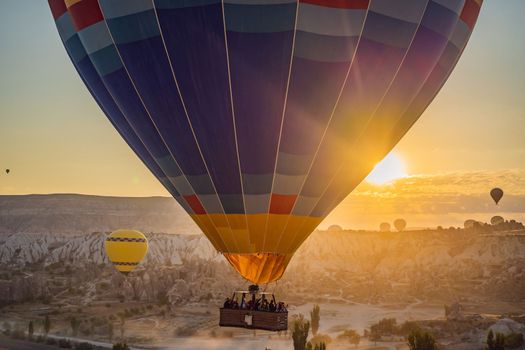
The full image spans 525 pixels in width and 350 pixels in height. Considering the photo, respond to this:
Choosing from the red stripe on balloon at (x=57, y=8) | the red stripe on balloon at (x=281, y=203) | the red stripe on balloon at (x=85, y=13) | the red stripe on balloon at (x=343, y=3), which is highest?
the red stripe on balloon at (x=57, y=8)

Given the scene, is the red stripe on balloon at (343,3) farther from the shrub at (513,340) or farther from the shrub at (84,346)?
the shrub at (84,346)

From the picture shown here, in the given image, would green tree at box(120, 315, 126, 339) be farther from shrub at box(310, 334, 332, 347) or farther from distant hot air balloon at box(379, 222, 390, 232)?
distant hot air balloon at box(379, 222, 390, 232)

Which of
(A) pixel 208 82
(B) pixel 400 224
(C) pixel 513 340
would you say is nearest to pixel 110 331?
(C) pixel 513 340

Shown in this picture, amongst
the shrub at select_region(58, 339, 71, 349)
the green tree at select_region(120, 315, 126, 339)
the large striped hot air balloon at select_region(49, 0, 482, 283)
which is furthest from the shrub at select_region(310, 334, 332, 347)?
the large striped hot air balloon at select_region(49, 0, 482, 283)

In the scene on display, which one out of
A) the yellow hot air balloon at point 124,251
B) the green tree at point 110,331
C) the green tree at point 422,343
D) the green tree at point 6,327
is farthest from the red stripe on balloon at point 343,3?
the green tree at point 6,327

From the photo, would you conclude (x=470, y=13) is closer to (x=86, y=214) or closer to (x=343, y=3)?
(x=343, y=3)

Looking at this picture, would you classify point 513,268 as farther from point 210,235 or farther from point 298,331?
point 210,235
